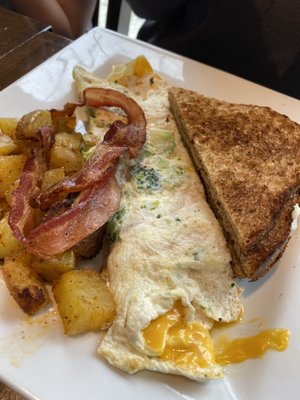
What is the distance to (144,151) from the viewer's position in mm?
1906

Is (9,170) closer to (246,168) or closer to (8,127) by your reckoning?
(8,127)

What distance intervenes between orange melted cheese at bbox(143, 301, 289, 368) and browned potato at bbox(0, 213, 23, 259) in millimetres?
495

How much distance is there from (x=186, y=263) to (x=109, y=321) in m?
0.30

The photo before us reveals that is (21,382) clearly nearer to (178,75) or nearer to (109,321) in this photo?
(109,321)

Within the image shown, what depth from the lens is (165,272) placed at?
151 centimetres

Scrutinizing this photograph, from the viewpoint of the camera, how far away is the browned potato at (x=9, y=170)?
171cm

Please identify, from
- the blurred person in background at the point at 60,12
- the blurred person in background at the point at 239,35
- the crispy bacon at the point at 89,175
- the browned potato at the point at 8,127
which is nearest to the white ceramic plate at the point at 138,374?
the crispy bacon at the point at 89,175

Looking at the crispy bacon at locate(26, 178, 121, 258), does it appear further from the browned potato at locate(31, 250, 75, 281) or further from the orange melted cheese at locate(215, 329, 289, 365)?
the orange melted cheese at locate(215, 329, 289, 365)

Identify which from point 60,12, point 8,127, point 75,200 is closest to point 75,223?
point 75,200

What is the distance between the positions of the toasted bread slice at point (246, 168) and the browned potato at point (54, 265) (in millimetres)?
571

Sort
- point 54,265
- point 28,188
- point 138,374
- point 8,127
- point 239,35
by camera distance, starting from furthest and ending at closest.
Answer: point 239,35, point 8,127, point 28,188, point 54,265, point 138,374

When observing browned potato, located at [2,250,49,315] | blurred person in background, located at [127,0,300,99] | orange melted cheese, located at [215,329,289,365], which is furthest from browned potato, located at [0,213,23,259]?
blurred person in background, located at [127,0,300,99]

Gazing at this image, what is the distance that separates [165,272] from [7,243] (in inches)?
20.2

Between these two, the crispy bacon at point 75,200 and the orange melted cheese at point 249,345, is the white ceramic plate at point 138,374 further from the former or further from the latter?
the crispy bacon at point 75,200
